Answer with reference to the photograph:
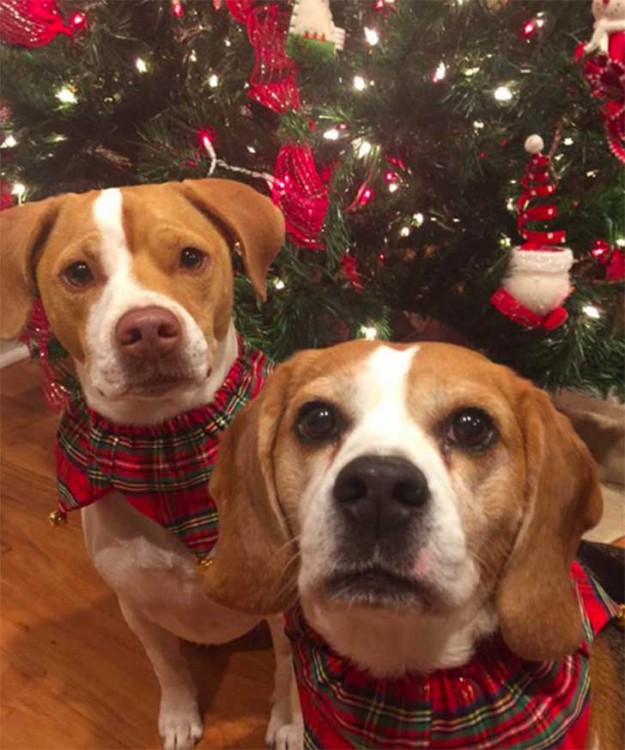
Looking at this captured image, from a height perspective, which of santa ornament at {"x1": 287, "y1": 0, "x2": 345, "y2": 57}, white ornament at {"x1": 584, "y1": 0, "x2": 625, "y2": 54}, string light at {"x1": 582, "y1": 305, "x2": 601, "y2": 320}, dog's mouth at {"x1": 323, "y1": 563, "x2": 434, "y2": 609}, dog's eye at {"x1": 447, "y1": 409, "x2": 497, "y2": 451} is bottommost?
string light at {"x1": 582, "y1": 305, "x2": 601, "y2": 320}

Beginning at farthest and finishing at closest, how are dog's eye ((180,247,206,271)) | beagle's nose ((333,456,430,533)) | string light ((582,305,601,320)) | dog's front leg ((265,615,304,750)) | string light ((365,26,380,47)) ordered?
string light ((582,305,601,320)) < string light ((365,26,380,47)) < dog's front leg ((265,615,304,750)) < dog's eye ((180,247,206,271)) < beagle's nose ((333,456,430,533))

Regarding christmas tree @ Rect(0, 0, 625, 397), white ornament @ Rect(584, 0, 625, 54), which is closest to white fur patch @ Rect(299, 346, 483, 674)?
christmas tree @ Rect(0, 0, 625, 397)

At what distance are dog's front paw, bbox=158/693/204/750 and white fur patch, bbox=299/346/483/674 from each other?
0.82 meters

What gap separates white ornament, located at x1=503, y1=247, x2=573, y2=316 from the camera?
5.94 feet

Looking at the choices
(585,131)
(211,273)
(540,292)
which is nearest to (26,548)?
(211,273)

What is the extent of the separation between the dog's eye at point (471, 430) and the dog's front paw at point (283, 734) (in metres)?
0.90

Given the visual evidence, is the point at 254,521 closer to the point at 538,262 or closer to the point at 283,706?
→ the point at 283,706

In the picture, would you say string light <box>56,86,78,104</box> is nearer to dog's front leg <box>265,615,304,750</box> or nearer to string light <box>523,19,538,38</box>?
string light <box>523,19,538,38</box>

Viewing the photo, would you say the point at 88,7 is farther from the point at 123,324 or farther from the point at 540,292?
the point at 540,292

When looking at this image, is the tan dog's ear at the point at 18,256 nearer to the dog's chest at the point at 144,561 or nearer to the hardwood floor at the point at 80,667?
the dog's chest at the point at 144,561

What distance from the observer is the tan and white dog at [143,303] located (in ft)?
4.10

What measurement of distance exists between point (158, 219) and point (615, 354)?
1.42m

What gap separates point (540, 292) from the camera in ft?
6.01

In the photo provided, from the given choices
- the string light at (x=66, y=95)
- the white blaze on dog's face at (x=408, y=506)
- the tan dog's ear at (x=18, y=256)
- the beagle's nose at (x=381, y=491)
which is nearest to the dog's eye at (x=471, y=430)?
the white blaze on dog's face at (x=408, y=506)
